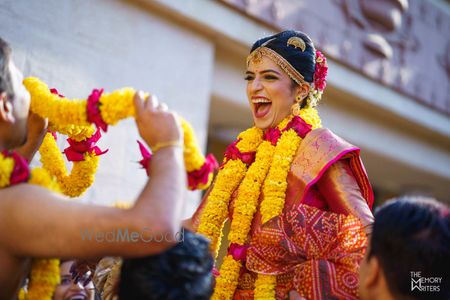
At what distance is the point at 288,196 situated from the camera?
127 inches

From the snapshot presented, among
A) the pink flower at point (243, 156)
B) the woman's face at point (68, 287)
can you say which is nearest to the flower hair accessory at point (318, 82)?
the pink flower at point (243, 156)

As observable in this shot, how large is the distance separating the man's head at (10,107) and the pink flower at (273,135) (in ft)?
5.18

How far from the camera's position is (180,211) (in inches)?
74.4

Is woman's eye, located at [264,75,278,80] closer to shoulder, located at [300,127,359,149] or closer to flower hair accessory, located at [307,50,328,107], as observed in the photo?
flower hair accessory, located at [307,50,328,107]

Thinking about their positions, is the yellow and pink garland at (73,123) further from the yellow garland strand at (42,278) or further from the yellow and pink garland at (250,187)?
the yellow and pink garland at (250,187)

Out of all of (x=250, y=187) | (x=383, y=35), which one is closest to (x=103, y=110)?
(x=250, y=187)

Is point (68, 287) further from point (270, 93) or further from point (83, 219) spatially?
point (270, 93)

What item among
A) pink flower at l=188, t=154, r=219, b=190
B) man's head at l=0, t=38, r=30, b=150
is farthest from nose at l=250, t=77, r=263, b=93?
man's head at l=0, t=38, r=30, b=150

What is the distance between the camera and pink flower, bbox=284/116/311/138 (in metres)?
3.39

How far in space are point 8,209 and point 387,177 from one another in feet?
32.9

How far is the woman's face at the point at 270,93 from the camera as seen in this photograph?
11.7 ft

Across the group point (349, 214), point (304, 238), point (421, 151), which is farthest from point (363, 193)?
point (421, 151)

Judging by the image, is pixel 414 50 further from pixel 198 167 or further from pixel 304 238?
Result: pixel 198 167

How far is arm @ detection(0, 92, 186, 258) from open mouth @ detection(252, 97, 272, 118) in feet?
5.64
